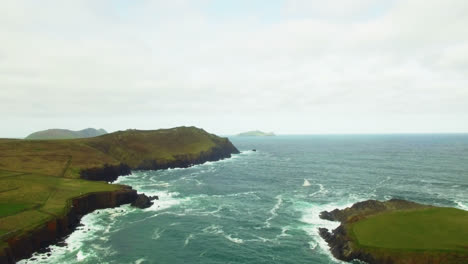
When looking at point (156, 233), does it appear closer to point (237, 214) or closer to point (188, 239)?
point (188, 239)

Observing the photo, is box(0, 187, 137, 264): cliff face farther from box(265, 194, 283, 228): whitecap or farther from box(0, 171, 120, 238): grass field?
box(265, 194, 283, 228): whitecap

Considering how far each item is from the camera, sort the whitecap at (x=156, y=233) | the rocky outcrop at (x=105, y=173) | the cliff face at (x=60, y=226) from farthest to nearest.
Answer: the rocky outcrop at (x=105, y=173)
the whitecap at (x=156, y=233)
the cliff face at (x=60, y=226)

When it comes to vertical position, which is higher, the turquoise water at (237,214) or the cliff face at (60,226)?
the cliff face at (60,226)

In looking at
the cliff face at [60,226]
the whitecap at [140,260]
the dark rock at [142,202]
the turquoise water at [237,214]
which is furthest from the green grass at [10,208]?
the whitecap at [140,260]

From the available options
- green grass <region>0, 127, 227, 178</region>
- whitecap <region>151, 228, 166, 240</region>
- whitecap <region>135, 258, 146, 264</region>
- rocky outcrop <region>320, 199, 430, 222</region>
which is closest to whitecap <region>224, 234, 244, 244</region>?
whitecap <region>151, 228, 166, 240</region>

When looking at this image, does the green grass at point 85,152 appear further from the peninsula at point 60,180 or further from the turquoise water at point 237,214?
the turquoise water at point 237,214

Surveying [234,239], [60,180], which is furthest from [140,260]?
[60,180]

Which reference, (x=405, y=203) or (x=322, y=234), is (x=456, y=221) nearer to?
(x=405, y=203)
